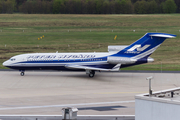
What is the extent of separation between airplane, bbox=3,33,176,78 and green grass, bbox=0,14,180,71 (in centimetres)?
1058

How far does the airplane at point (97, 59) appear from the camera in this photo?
46125 millimetres

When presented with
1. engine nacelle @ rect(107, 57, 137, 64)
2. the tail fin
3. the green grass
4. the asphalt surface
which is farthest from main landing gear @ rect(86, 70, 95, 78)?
the green grass

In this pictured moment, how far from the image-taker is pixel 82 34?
99000 mm

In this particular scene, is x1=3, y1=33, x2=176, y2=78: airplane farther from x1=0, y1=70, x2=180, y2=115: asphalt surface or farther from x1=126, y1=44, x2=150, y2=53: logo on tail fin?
x1=0, y1=70, x2=180, y2=115: asphalt surface

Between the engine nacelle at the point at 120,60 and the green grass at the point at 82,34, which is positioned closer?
the engine nacelle at the point at 120,60

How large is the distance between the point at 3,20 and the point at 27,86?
91.8 m

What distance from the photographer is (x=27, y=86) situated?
42719 millimetres

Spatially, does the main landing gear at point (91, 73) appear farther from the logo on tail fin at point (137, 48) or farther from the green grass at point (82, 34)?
the green grass at point (82, 34)

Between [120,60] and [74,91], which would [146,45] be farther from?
[74,91]

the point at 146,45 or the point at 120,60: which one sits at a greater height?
the point at 146,45

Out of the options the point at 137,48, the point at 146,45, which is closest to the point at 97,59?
the point at 137,48

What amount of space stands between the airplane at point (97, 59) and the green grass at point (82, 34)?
10585 mm

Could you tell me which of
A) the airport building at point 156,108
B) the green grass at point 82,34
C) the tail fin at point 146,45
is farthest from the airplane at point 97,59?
the airport building at point 156,108

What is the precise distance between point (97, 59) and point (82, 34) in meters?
52.2
